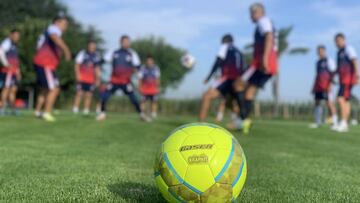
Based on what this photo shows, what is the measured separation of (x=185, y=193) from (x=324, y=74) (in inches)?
439

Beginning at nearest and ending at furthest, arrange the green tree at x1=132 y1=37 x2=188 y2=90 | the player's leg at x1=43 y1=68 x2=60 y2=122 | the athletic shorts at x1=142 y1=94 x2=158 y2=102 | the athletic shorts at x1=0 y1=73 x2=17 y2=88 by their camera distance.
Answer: the player's leg at x1=43 y1=68 x2=60 y2=122
the athletic shorts at x1=0 y1=73 x2=17 y2=88
the athletic shorts at x1=142 y1=94 x2=158 y2=102
the green tree at x1=132 y1=37 x2=188 y2=90

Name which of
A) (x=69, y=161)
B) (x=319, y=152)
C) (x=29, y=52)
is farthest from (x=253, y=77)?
(x=29, y=52)

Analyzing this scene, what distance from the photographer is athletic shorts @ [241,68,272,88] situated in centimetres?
790

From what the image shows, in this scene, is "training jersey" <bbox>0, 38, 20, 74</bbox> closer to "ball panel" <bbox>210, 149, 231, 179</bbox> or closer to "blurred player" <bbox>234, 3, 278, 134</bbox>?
"blurred player" <bbox>234, 3, 278, 134</bbox>

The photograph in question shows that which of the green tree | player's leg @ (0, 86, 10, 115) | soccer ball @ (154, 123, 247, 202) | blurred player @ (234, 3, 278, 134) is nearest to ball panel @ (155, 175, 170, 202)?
soccer ball @ (154, 123, 247, 202)

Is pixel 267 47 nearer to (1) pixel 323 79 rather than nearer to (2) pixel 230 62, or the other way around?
(2) pixel 230 62

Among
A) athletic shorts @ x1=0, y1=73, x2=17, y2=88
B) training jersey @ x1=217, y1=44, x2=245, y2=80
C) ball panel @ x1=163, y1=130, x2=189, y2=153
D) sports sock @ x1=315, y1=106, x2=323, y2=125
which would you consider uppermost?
training jersey @ x1=217, y1=44, x2=245, y2=80

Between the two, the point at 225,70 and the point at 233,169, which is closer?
the point at 233,169

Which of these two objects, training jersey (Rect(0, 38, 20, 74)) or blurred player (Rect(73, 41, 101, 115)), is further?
blurred player (Rect(73, 41, 101, 115))

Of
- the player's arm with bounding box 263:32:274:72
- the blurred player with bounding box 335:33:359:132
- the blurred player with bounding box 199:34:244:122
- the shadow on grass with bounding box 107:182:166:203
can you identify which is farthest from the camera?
the blurred player with bounding box 335:33:359:132

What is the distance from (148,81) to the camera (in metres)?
16.2

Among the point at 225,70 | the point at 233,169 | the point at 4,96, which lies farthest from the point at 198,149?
the point at 4,96

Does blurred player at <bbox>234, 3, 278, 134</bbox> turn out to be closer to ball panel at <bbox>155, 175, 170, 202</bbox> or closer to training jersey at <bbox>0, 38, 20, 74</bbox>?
ball panel at <bbox>155, 175, 170, 202</bbox>

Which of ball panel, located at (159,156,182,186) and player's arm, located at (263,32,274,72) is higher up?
player's arm, located at (263,32,274,72)
